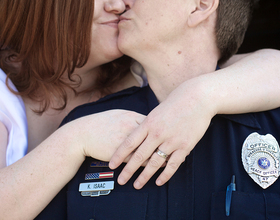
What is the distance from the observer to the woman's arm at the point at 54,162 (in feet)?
3.71

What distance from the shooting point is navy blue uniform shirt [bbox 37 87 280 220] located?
3.60 feet

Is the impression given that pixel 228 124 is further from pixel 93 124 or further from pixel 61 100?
pixel 61 100

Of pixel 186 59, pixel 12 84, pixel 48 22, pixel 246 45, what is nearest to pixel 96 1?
pixel 48 22

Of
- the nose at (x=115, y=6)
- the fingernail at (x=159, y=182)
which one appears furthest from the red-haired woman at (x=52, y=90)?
the fingernail at (x=159, y=182)

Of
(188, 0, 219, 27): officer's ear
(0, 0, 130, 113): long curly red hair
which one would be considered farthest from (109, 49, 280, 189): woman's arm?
(0, 0, 130, 113): long curly red hair

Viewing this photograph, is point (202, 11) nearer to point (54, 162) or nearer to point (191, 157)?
→ point (191, 157)

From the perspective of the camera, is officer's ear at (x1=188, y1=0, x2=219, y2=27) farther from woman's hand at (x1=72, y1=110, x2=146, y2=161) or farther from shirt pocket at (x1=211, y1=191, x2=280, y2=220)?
shirt pocket at (x1=211, y1=191, x2=280, y2=220)

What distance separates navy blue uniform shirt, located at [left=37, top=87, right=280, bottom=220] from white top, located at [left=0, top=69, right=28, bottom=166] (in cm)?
39

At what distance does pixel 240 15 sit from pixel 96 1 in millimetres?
813

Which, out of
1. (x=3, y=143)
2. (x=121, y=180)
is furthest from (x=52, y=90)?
(x=121, y=180)

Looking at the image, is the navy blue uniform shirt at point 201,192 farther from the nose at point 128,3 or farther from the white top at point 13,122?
the nose at point 128,3

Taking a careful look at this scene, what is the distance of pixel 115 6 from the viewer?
60.6 inches

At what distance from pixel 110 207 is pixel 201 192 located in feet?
1.26

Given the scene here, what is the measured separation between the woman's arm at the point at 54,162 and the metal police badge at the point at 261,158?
1.59 feet
